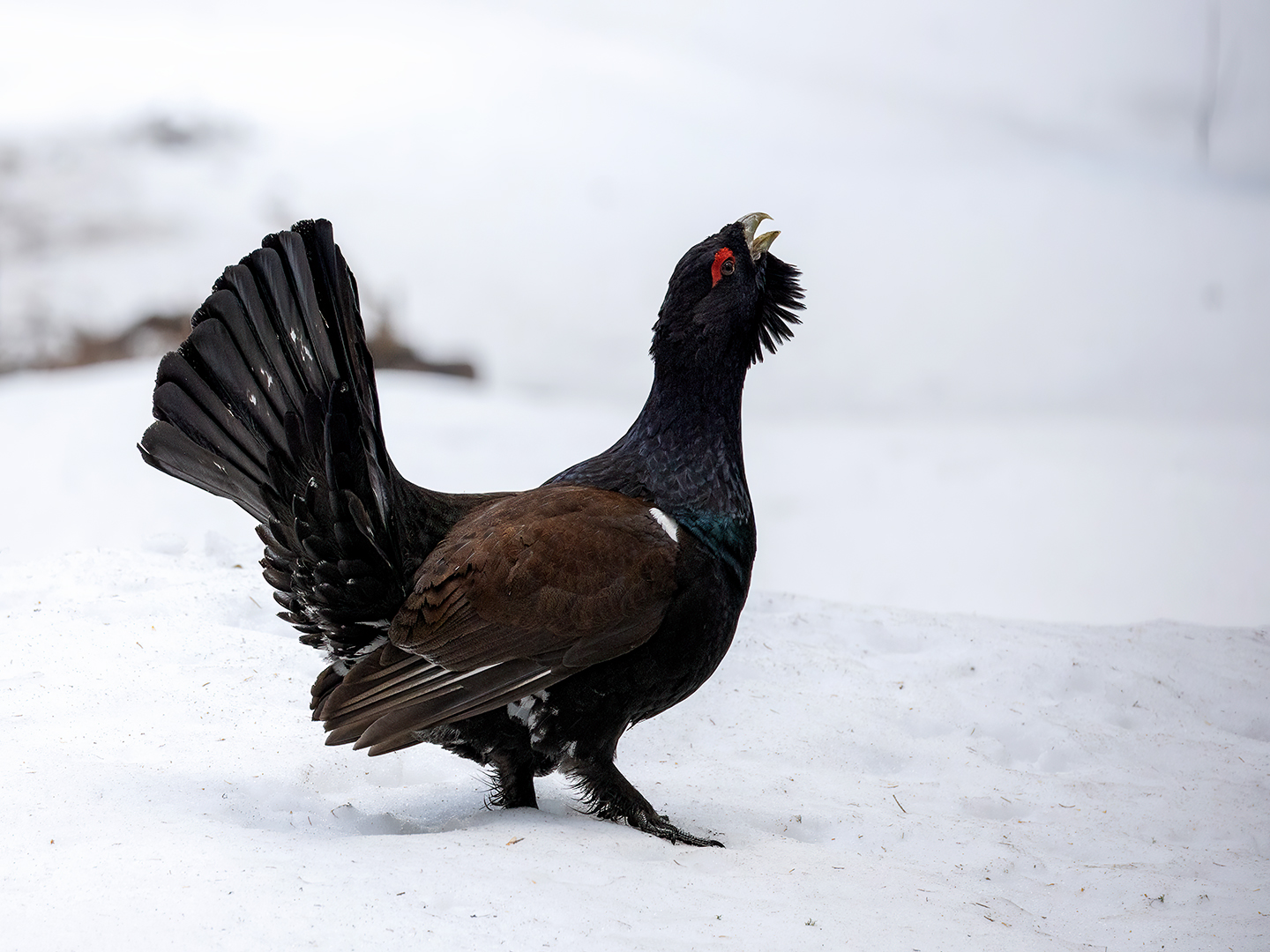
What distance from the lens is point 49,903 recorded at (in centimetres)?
191

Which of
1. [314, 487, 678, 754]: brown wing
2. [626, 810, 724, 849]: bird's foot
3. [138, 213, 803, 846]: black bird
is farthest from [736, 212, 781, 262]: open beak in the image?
[626, 810, 724, 849]: bird's foot

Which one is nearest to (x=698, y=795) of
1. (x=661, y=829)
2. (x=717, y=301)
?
(x=661, y=829)

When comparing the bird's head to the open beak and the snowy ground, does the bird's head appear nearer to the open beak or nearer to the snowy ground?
the open beak

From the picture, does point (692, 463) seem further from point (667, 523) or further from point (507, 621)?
point (507, 621)

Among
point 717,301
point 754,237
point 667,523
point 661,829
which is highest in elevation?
point 754,237

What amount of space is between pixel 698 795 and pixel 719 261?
1.42 metres

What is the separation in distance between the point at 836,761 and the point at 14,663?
7.84 feet

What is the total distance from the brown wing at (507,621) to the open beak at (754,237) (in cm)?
85

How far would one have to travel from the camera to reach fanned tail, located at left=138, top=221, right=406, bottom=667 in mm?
2455

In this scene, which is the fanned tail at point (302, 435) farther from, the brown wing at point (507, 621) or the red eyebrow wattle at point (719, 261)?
the red eyebrow wattle at point (719, 261)

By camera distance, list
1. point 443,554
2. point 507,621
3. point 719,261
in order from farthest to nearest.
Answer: point 719,261, point 443,554, point 507,621

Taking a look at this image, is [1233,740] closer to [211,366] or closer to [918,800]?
[918,800]

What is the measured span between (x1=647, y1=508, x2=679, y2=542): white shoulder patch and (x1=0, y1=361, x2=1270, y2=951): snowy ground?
2.21 feet

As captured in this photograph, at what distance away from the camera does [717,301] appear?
2910mm
